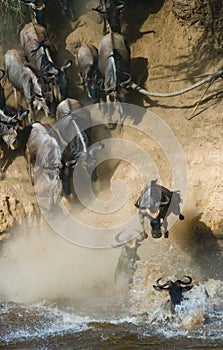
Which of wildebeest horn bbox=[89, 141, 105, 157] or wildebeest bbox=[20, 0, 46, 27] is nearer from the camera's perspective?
wildebeest horn bbox=[89, 141, 105, 157]

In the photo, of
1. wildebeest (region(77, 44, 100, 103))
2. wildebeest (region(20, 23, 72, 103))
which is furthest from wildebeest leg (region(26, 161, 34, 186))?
wildebeest (region(77, 44, 100, 103))

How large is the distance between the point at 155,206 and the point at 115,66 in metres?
3.93

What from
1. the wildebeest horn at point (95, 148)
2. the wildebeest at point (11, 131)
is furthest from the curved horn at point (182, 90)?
the wildebeest at point (11, 131)

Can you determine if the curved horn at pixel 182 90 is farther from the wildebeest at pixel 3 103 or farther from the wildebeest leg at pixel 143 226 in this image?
the wildebeest leg at pixel 143 226

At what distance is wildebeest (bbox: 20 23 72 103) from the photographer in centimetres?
1527

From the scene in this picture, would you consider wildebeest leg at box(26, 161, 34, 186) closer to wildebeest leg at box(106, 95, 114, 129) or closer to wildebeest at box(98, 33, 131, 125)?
wildebeest leg at box(106, 95, 114, 129)

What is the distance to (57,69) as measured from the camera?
1519 cm

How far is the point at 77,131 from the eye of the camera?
14.7m

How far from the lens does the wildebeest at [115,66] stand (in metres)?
15.1

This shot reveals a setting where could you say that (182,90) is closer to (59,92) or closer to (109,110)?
(109,110)

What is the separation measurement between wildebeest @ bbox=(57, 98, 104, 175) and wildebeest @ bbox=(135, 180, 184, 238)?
1859 mm

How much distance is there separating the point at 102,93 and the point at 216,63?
267cm

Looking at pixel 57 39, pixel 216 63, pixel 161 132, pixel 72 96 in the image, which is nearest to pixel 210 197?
pixel 161 132

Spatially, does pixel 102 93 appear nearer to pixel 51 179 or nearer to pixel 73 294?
pixel 51 179
